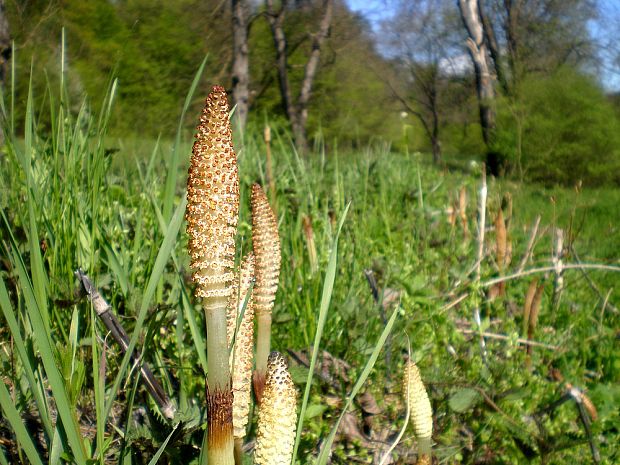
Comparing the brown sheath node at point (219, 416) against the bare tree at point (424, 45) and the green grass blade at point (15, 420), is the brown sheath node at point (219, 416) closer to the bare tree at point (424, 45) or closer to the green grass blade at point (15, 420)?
the green grass blade at point (15, 420)

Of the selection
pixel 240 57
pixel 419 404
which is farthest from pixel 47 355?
pixel 240 57

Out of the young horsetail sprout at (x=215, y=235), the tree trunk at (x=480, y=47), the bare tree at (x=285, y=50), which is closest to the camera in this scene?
the young horsetail sprout at (x=215, y=235)

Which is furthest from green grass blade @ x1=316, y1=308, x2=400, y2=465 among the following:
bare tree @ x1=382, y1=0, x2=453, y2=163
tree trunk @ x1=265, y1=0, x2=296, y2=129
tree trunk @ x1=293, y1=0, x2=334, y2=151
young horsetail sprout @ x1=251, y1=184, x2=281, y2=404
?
bare tree @ x1=382, y1=0, x2=453, y2=163

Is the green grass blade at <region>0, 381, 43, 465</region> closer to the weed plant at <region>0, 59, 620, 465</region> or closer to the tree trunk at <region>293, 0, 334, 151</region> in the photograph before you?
the weed plant at <region>0, 59, 620, 465</region>

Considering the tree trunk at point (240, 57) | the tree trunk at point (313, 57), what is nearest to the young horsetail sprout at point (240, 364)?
the tree trunk at point (240, 57)

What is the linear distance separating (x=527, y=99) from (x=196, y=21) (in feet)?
18.6

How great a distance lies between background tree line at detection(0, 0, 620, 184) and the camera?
602 cm

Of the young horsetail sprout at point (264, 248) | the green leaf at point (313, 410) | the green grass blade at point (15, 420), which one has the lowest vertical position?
the green leaf at point (313, 410)

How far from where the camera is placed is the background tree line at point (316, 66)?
6016 mm

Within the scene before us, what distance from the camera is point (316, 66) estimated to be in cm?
1116

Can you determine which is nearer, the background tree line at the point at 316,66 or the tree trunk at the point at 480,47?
the background tree line at the point at 316,66

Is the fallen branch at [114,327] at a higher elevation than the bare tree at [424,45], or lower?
lower

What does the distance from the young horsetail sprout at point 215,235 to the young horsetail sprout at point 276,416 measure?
1.2 inches

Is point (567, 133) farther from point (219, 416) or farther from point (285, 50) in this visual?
point (219, 416)
